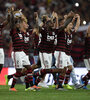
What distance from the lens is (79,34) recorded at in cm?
2047

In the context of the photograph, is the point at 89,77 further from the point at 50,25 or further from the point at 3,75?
the point at 3,75

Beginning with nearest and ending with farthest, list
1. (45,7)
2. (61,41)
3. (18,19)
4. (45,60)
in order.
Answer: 1. (18,19)
2. (45,60)
3. (61,41)
4. (45,7)

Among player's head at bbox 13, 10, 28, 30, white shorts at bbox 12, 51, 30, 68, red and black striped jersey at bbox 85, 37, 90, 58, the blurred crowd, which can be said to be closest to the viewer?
player's head at bbox 13, 10, 28, 30

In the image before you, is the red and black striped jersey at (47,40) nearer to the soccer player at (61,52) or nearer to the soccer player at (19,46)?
the soccer player at (61,52)

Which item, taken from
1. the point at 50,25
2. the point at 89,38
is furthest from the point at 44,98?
the point at 89,38

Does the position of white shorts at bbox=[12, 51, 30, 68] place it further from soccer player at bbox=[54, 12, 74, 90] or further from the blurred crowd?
the blurred crowd

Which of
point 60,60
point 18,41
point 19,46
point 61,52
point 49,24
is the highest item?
point 49,24

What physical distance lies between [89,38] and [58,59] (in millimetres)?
1510

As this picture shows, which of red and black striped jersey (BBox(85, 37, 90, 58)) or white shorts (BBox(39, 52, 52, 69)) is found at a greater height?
red and black striped jersey (BBox(85, 37, 90, 58))

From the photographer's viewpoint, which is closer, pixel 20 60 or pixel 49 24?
pixel 20 60

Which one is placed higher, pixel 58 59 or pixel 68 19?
pixel 68 19

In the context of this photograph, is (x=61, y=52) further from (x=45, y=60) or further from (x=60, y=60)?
(x=45, y=60)

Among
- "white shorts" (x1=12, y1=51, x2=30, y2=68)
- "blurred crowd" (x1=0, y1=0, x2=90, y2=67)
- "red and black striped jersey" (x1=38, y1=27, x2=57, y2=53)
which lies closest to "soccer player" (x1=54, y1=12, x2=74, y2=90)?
"red and black striped jersey" (x1=38, y1=27, x2=57, y2=53)

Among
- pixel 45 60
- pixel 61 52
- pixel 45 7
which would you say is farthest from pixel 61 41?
pixel 45 7
